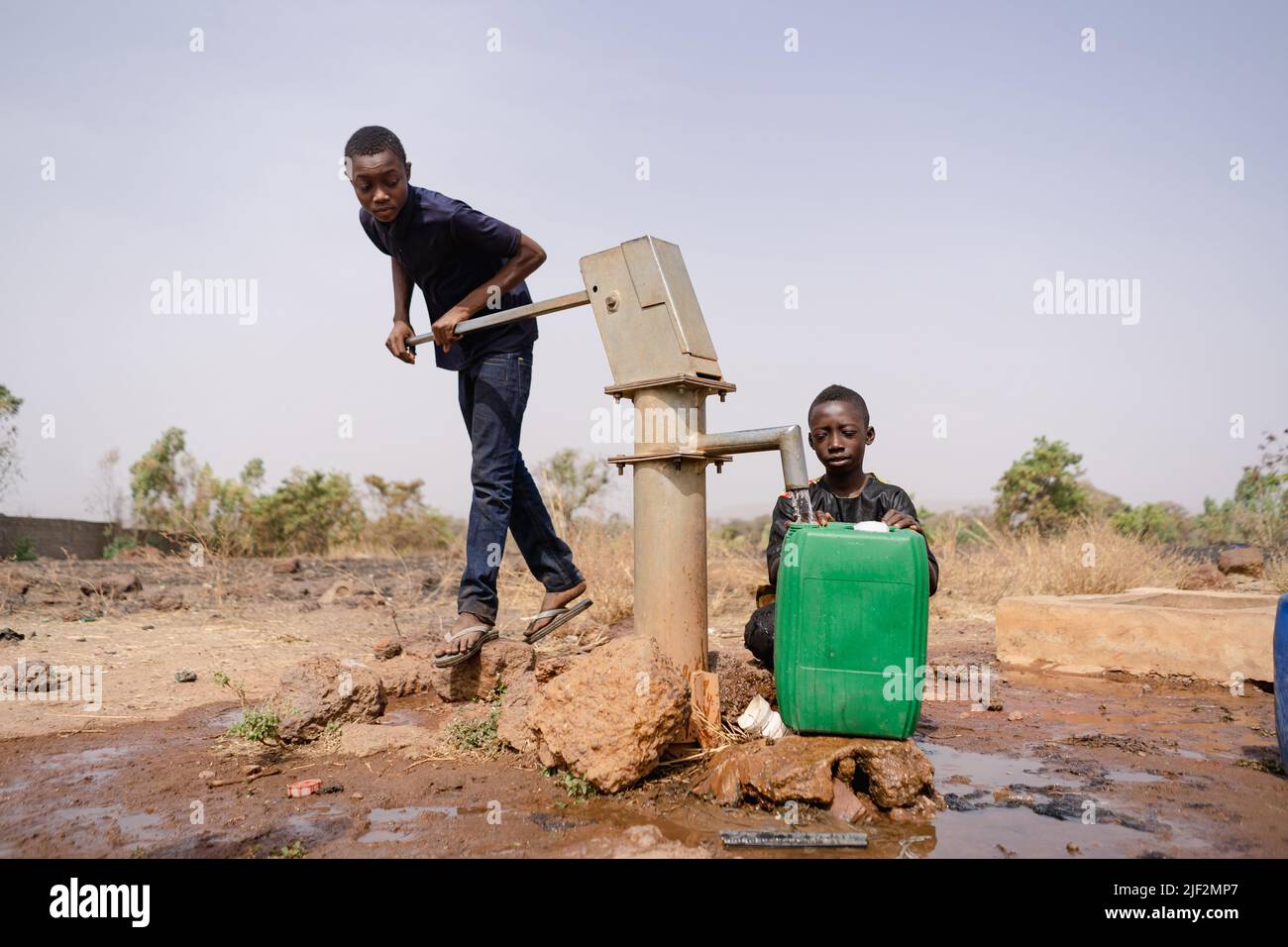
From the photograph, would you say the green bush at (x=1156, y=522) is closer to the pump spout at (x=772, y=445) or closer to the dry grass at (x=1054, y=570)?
the dry grass at (x=1054, y=570)

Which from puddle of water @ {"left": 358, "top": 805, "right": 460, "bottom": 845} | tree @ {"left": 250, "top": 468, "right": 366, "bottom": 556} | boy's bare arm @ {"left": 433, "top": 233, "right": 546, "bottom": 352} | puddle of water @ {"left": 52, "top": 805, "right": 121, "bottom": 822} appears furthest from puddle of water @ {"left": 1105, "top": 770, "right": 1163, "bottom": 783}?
tree @ {"left": 250, "top": 468, "right": 366, "bottom": 556}

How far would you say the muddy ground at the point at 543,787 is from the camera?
2.24 metres

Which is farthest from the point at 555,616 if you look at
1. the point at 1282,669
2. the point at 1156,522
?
the point at 1156,522

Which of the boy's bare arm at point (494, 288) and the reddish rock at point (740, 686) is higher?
the boy's bare arm at point (494, 288)

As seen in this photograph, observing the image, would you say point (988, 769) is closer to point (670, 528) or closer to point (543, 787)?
point (670, 528)

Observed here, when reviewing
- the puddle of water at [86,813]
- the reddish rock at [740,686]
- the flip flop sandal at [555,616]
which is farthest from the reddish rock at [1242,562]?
the puddle of water at [86,813]

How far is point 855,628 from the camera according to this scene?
2.58m

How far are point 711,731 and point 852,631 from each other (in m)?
0.62

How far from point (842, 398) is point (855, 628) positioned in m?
1.14

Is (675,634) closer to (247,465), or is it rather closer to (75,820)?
(75,820)

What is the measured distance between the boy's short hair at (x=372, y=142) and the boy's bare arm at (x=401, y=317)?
50 centimetres

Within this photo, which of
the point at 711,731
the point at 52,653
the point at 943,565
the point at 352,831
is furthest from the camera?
the point at 943,565
